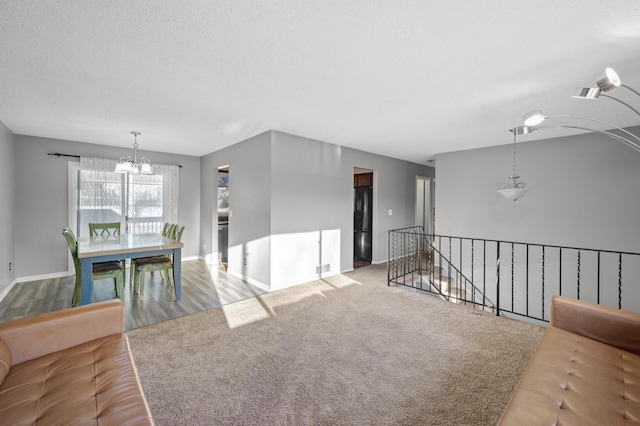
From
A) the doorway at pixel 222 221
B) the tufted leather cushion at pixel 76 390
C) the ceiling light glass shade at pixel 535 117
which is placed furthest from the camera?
the doorway at pixel 222 221

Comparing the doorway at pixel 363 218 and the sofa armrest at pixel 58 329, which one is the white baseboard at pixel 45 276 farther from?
the doorway at pixel 363 218

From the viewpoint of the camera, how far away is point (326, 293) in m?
4.11

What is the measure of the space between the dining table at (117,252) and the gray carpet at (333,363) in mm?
826

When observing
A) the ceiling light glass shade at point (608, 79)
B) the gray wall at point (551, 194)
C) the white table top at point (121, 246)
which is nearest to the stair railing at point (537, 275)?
the gray wall at point (551, 194)

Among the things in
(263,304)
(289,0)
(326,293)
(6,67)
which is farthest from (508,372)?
(6,67)

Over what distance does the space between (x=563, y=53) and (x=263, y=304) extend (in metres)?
3.88

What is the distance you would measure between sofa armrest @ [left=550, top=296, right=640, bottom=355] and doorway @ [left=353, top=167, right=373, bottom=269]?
412cm

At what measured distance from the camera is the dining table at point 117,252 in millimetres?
3105

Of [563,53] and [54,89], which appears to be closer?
[563,53]

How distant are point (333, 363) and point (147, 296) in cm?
301

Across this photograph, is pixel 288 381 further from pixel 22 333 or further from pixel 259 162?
pixel 259 162

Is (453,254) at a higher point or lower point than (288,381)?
higher

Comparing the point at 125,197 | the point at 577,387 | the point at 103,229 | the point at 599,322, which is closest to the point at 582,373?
the point at 577,387

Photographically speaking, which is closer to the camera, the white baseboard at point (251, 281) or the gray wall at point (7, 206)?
the gray wall at point (7, 206)
